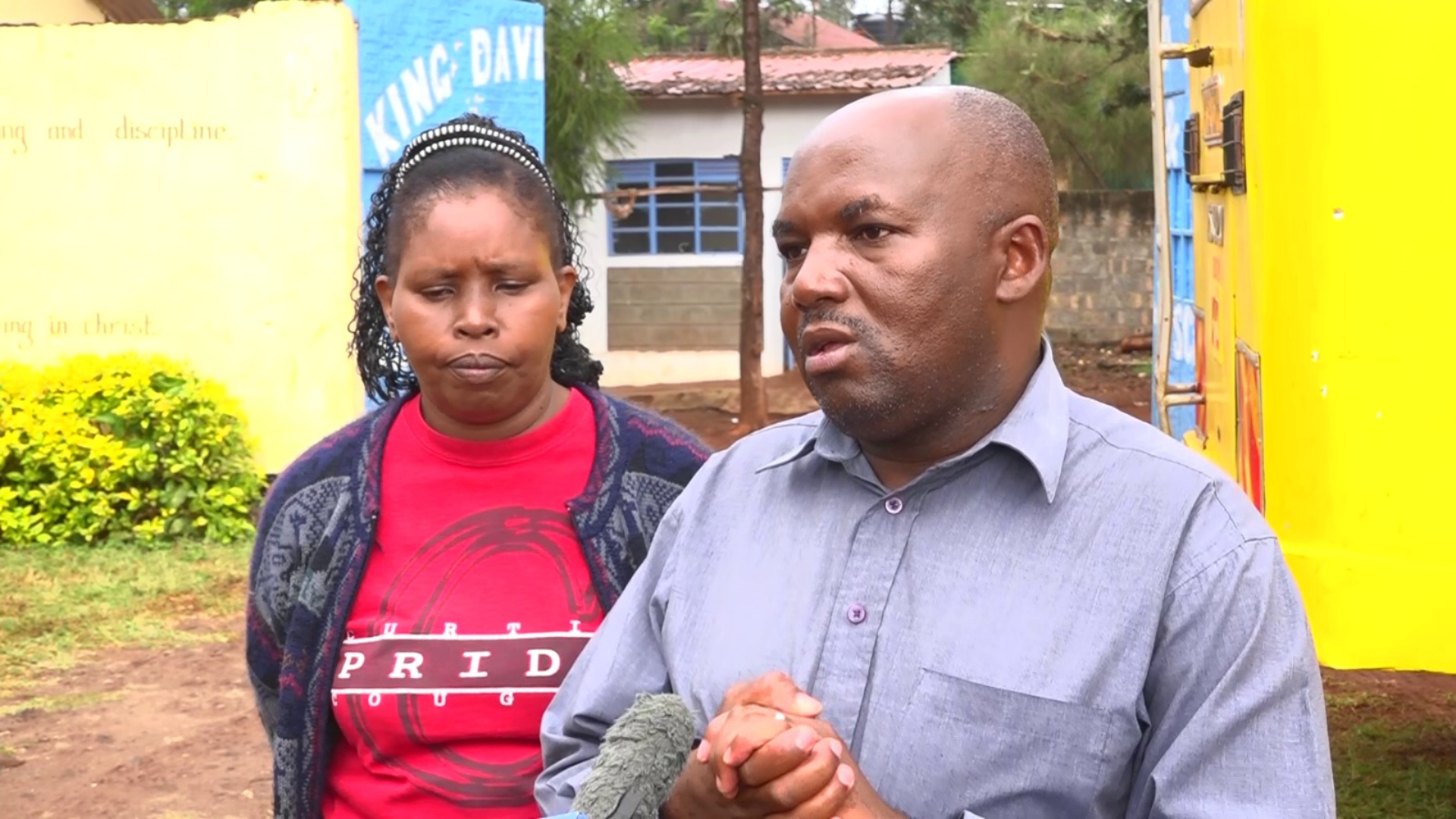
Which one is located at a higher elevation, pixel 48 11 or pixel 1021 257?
pixel 48 11

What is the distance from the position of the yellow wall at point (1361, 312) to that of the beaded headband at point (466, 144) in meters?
1.63

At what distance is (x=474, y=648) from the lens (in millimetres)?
2373

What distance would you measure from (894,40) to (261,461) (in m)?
24.6

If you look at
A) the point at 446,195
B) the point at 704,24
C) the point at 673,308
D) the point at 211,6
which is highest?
the point at 704,24

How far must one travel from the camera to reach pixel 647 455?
2.52m

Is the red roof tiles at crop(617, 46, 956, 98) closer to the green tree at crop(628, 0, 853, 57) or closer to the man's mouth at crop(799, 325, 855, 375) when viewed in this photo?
the green tree at crop(628, 0, 853, 57)

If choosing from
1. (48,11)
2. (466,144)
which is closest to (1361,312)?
(466,144)

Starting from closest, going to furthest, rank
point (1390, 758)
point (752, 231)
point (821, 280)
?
1. point (821, 280)
2. point (1390, 758)
3. point (752, 231)

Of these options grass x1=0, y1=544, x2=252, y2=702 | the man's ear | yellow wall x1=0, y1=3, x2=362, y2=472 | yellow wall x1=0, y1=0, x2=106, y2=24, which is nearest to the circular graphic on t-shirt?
the man's ear

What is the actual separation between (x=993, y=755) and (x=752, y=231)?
1054 centimetres

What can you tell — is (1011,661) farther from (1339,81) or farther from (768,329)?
(768,329)

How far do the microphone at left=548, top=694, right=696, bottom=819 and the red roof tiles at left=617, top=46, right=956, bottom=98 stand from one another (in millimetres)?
13567

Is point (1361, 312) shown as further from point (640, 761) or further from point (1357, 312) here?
point (640, 761)

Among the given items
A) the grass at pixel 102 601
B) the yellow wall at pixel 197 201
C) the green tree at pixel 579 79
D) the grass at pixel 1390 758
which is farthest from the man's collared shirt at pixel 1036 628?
the green tree at pixel 579 79
